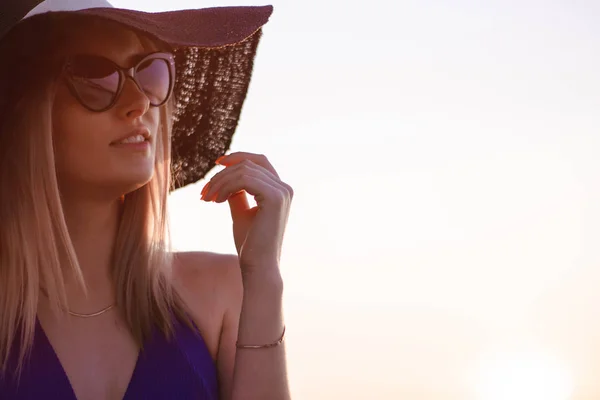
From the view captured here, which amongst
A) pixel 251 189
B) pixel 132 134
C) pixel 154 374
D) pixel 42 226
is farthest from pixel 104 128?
pixel 154 374

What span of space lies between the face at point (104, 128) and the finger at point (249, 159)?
37cm

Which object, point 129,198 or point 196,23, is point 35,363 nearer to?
point 129,198

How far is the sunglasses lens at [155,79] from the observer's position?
9.62 ft

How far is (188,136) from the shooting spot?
11.7 feet

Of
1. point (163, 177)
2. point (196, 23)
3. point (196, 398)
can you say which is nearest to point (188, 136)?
point (163, 177)

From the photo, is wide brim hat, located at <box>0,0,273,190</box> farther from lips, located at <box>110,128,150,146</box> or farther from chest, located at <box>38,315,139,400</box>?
chest, located at <box>38,315,139,400</box>

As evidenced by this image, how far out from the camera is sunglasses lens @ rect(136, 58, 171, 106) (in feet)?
9.62

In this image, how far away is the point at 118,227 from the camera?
10.8ft

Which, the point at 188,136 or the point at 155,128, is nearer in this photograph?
the point at 155,128

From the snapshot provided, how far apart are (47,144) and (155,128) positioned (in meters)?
0.37

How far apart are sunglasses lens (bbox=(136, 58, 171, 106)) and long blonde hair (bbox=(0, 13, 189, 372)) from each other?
231 millimetres

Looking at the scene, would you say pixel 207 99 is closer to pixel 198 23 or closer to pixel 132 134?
pixel 198 23

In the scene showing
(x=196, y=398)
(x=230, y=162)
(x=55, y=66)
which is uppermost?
(x=55, y=66)

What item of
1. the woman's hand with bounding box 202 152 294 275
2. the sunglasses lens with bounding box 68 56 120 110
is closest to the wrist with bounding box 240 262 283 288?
the woman's hand with bounding box 202 152 294 275
